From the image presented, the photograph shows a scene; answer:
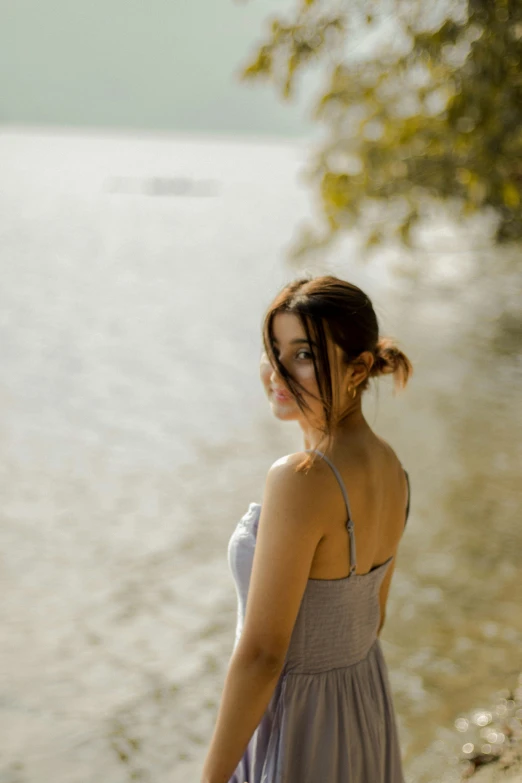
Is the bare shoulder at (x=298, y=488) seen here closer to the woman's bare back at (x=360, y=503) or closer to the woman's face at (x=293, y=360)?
the woman's bare back at (x=360, y=503)

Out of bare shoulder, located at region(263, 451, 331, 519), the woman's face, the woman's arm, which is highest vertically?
the woman's face

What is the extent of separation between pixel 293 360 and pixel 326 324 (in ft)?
0.39

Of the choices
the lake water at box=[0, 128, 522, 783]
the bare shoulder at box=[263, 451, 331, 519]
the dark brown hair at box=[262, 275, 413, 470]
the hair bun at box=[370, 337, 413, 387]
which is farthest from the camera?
the lake water at box=[0, 128, 522, 783]

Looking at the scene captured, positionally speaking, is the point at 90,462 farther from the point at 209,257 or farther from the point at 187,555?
the point at 209,257

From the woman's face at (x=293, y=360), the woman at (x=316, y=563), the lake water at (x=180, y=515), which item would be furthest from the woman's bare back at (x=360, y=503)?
the lake water at (x=180, y=515)

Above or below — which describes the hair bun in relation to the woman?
above

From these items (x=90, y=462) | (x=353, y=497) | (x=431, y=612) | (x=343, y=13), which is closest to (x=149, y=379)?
(x=90, y=462)

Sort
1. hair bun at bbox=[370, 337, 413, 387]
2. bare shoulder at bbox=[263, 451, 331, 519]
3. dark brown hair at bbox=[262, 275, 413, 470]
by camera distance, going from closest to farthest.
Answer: bare shoulder at bbox=[263, 451, 331, 519] → dark brown hair at bbox=[262, 275, 413, 470] → hair bun at bbox=[370, 337, 413, 387]

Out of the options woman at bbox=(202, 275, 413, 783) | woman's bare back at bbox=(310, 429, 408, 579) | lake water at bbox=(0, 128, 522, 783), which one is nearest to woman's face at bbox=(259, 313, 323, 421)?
woman at bbox=(202, 275, 413, 783)

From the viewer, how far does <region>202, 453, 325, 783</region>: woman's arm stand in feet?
6.36

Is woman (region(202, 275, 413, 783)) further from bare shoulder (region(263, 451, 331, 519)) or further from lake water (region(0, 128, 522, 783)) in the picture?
lake water (region(0, 128, 522, 783))

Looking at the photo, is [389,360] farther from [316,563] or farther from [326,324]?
[316,563]

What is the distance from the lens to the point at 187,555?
7723mm

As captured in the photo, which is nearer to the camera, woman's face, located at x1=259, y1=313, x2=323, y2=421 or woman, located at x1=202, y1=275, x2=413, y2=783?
woman, located at x1=202, y1=275, x2=413, y2=783
